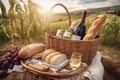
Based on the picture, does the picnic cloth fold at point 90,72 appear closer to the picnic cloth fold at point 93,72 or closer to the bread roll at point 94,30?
the picnic cloth fold at point 93,72

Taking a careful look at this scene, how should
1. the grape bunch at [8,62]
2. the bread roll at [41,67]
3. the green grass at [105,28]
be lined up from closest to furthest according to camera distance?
the bread roll at [41,67], the grape bunch at [8,62], the green grass at [105,28]

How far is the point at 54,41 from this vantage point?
160 cm

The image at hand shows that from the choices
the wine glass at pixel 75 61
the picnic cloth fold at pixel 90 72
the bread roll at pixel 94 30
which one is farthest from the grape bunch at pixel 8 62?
the bread roll at pixel 94 30

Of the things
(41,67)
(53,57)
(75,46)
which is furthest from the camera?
(75,46)

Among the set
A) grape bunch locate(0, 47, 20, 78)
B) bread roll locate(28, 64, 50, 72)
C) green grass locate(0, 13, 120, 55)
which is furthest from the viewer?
green grass locate(0, 13, 120, 55)

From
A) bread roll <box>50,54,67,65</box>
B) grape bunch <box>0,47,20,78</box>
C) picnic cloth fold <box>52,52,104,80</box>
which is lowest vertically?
picnic cloth fold <box>52,52,104,80</box>

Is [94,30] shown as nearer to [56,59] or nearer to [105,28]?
[56,59]

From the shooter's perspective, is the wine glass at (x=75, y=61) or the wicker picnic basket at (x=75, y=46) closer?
the wine glass at (x=75, y=61)

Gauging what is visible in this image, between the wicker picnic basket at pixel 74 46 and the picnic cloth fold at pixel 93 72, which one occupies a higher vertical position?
the wicker picnic basket at pixel 74 46

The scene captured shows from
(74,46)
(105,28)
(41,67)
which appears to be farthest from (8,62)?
(105,28)

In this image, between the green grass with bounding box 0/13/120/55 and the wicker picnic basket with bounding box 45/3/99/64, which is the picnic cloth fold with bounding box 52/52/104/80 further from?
the green grass with bounding box 0/13/120/55

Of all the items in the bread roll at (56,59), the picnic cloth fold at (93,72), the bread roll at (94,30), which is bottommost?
the picnic cloth fold at (93,72)

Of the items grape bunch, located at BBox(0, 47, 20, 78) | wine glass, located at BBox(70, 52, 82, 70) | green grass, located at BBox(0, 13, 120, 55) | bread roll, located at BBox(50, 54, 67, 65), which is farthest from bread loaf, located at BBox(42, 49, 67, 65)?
green grass, located at BBox(0, 13, 120, 55)

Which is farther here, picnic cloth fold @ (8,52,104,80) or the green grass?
the green grass
